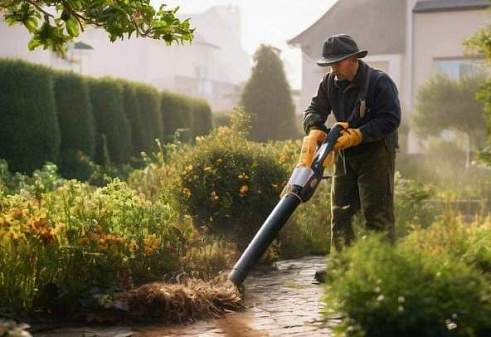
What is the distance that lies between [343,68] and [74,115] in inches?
462

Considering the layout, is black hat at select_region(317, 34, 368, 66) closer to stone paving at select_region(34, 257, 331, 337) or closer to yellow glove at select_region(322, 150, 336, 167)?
yellow glove at select_region(322, 150, 336, 167)

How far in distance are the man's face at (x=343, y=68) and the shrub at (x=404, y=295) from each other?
289cm

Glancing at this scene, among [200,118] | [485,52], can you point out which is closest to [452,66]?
[200,118]

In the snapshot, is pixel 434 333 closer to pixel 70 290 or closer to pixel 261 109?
pixel 70 290

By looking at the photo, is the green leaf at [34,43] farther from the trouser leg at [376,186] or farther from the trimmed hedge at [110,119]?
the trimmed hedge at [110,119]

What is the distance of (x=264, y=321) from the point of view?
586 centimetres

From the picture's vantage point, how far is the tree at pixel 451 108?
23.1m

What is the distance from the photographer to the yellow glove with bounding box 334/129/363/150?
6.20 m

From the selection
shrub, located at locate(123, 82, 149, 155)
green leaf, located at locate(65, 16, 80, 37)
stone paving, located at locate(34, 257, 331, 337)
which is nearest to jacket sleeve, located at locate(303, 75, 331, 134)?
stone paving, located at locate(34, 257, 331, 337)

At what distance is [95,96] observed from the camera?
18750 mm

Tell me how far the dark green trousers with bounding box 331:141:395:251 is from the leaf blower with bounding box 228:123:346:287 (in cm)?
40

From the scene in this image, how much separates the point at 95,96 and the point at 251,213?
10587mm

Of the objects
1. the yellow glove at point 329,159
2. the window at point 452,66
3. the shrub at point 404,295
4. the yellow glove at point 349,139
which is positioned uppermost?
the window at point 452,66

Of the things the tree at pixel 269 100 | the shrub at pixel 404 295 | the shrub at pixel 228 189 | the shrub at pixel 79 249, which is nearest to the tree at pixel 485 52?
the shrub at pixel 228 189
